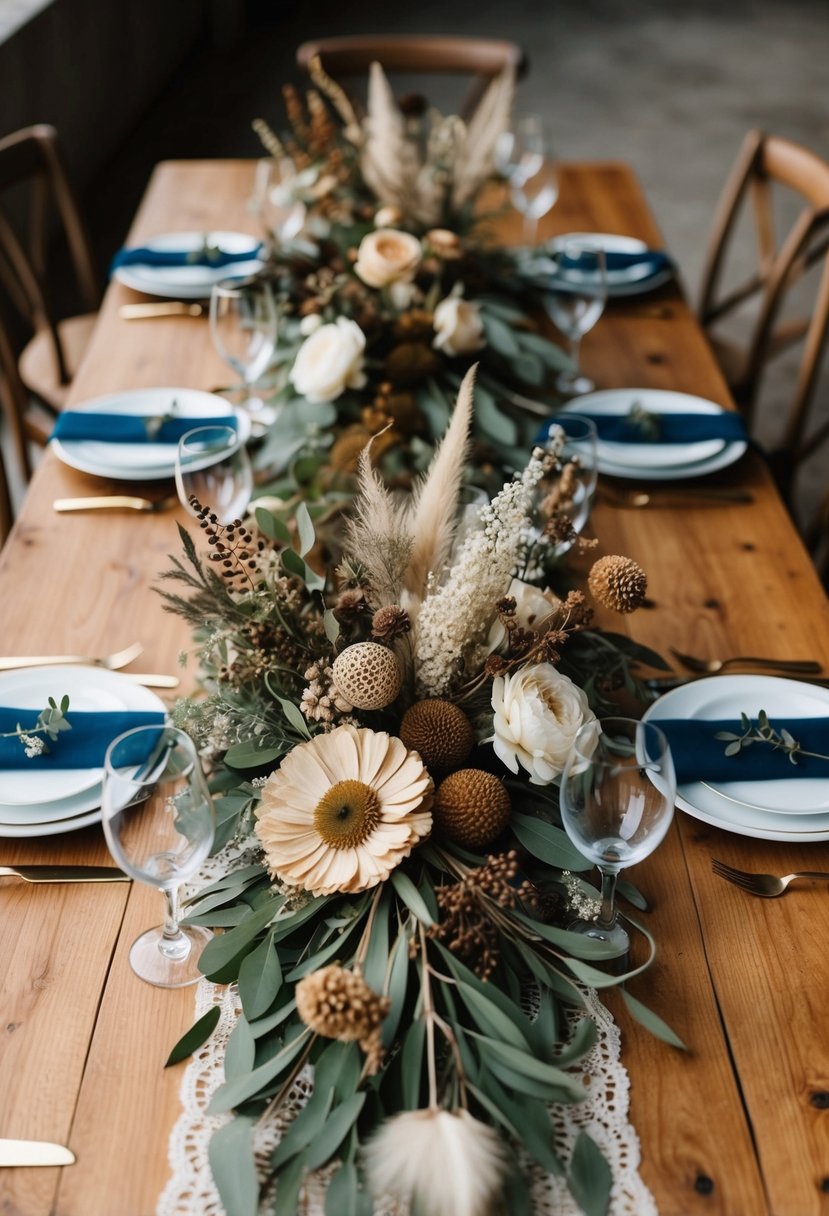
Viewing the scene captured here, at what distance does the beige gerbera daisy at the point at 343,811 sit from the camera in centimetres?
96

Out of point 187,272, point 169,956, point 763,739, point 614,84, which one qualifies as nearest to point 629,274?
point 187,272

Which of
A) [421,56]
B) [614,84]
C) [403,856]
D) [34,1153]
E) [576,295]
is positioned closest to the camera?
[34,1153]

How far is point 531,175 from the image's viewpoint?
2.37 metres

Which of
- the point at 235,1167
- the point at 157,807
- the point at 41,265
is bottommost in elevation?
the point at 41,265

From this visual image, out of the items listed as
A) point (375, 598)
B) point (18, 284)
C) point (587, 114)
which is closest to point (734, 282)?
point (587, 114)

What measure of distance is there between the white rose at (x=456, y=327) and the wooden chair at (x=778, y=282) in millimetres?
736

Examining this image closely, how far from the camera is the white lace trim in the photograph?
817mm

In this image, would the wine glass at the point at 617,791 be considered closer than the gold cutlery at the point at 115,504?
Yes

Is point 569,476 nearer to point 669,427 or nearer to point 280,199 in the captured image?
point 669,427

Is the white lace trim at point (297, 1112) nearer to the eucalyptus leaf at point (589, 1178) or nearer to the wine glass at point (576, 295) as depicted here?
the eucalyptus leaf at point (589, 1178)

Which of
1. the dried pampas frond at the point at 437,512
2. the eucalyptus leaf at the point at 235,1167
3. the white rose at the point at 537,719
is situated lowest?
the eucalyptus leaf at the point at 235,1167

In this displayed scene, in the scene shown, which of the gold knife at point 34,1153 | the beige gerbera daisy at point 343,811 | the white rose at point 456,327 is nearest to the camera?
the gold knife at point 34,1153

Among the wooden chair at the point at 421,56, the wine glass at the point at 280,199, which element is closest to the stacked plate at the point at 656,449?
the wine glass at the point at 280,199

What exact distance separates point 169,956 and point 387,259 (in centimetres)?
116
